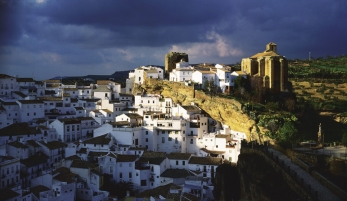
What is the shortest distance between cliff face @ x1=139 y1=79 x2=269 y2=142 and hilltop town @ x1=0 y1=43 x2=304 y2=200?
1.92ft

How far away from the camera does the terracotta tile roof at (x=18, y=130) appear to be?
31125 millimetres

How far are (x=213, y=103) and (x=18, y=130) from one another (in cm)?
1544

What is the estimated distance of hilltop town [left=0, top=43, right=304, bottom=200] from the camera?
1053 inches

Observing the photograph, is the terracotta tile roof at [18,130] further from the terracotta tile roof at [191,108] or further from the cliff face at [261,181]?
the cliff face at [261,181]

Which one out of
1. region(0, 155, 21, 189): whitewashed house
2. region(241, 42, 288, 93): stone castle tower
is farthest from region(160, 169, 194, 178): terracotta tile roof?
region(241, 42, 288, 93): stone castle tower

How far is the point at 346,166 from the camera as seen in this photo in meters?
17.6

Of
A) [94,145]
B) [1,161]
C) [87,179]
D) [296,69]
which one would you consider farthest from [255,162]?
[296,69]

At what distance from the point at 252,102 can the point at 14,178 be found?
19.1 metres

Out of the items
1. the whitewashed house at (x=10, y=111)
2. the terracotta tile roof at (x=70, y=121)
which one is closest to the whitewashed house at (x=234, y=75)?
the terracotta tile roof at (x=70, y=121)

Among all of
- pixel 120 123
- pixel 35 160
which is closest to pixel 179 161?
pixel 120 123

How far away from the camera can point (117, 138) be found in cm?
3216

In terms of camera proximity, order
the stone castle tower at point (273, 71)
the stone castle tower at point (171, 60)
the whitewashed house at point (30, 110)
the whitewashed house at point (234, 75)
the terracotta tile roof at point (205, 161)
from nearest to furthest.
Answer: the terracotta tile roof at point (205, 161) < the whitewashed house at point (30, 110) < the stone castle tower at point (273, 71) < the whitewashed house at point (234, 75) < the stone castle tower at point (171, 60)

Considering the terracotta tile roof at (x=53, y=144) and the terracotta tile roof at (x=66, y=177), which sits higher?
the terracotta tile roof at (x=53, y=144)

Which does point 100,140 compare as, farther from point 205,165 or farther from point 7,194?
point 7,194
